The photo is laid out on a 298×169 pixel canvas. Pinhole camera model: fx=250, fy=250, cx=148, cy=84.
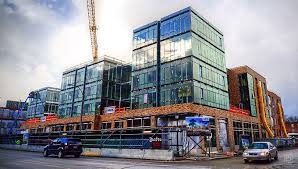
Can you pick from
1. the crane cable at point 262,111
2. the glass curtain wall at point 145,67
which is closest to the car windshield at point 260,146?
the glass curtain wall at point 145,67

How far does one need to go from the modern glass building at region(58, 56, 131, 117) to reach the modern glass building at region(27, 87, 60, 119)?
1555cm

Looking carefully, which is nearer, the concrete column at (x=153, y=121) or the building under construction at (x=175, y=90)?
the building under construction at (x=175, y=90)

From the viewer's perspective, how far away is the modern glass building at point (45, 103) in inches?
2822

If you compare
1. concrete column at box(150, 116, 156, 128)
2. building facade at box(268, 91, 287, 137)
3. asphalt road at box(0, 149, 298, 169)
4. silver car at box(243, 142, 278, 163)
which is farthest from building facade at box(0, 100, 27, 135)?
silver car at box(243, 142, 278, 163)

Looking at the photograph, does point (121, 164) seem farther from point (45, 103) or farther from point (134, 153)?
point (45, 103)

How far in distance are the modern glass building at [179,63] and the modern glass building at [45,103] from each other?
39.9 m

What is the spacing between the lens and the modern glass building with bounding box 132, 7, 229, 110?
118ft

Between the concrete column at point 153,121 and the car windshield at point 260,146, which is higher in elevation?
the concrete column at point 153,121

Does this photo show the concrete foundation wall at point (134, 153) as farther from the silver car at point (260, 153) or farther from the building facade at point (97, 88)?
the building facade at point (97, 88)

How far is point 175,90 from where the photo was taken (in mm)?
36250

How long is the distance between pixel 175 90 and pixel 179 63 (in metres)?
→ 4.03

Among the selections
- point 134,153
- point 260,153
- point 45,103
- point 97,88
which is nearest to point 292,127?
point 97,88

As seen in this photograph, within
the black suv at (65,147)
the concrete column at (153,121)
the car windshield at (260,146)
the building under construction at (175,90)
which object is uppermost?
the building under construction at (175,90)

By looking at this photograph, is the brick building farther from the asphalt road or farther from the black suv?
the black suv
